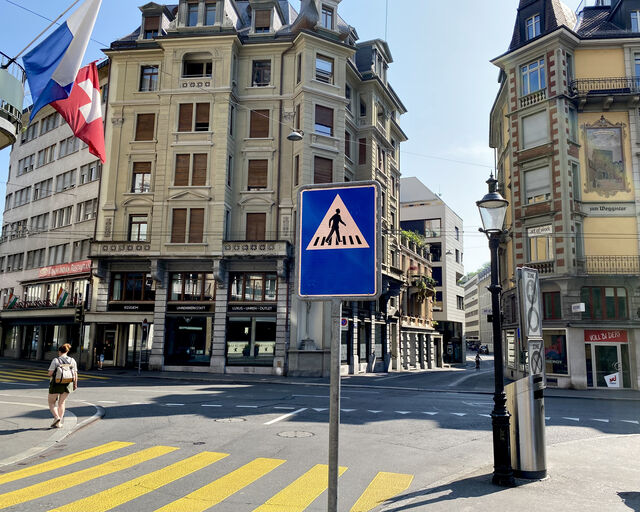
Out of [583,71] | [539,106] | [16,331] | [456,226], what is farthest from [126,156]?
[456,226]

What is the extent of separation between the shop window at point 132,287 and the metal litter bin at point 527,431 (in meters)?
26.9

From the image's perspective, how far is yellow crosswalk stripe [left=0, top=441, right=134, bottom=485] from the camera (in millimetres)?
7330

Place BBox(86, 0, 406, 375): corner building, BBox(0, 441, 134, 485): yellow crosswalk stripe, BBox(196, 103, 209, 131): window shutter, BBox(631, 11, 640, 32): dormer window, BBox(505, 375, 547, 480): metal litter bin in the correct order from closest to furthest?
BBox(505, 375, 547, 480): metal litter bin
BBox(0, 441, 134, 485): yellow crosswalk stripe
BBox(631, 11, 640, 32): dormer window
BBox(86, 0, 406, 375): corner building
BBox(196, 103, 209, 131): window shutter

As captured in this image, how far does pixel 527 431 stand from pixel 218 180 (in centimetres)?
2629

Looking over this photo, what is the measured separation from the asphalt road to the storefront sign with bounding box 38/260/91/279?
60.5 ft

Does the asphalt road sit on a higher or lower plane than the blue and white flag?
lower

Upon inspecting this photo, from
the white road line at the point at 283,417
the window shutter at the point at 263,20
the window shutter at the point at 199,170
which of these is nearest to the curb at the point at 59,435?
the white road line at the point at 283,417

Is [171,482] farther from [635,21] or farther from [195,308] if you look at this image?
[635,21]

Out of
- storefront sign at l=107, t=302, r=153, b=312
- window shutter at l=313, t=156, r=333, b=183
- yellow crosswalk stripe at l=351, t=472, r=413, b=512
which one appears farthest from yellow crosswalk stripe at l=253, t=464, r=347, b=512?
storefront sign at l=107, t=302, r=153, b=312

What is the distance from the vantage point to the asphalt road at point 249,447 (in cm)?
647

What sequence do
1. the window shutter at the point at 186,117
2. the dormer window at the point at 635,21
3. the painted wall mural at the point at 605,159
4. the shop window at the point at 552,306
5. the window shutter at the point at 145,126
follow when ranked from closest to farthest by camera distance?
the shop window at the point at 552,306 → the painted wall mural at the point at 605,159 → the dormer window at the point at 635,21 → the window shutter at the point at 186,117 → the window shutter at the point at 145,126

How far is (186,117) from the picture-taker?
105 feet

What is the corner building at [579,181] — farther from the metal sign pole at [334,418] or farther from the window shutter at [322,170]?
the metal sign pole at [334,418]

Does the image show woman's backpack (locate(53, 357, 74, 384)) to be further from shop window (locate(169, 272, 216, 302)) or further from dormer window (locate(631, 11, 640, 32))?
dormer window (locate(631, 11, 640, 32))
